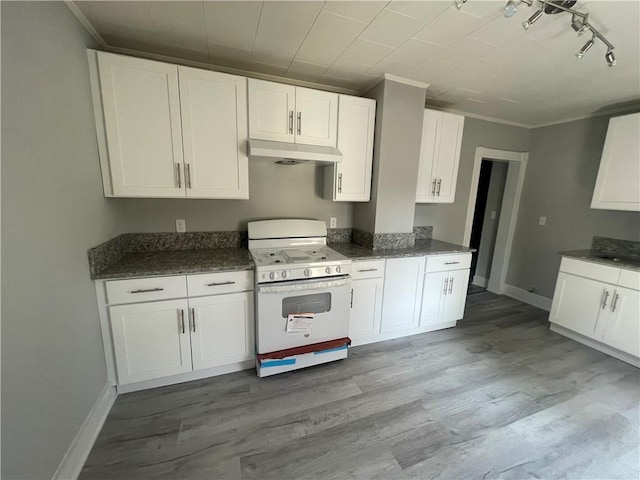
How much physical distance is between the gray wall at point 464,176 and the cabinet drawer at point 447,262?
727mm

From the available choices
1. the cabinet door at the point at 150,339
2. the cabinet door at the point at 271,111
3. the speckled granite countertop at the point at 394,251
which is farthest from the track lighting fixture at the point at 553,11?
the cabinet door at the point at 150,339

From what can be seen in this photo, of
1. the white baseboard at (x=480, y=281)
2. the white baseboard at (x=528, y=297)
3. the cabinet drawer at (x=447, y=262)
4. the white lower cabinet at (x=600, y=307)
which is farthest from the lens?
the white baseboard at (x=480, y=281)

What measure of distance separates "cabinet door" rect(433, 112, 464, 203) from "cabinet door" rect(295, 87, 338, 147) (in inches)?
50.3

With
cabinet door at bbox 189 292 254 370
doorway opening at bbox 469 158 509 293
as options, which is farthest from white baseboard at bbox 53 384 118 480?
doorway opening at bbox 469 158 509 293

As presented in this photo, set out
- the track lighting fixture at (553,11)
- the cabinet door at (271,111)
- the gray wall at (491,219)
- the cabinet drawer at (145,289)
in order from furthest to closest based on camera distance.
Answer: the gray wall at (491,219) < the cabinet door at (271,111) < the cabinet drawer at (145,289) < the track lighting fixture at (553,11)

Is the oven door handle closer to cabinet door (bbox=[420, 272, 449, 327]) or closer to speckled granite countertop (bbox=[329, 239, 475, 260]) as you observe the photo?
speckled granite countertop (bbox=[329, 239, 475, 260])

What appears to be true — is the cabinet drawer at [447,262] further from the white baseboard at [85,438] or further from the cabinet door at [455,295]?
the white baseboard at [85,438]

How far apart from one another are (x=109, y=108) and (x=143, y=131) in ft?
0.76

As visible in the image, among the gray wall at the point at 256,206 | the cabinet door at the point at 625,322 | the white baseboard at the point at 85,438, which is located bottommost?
the white baseboard at the point at 85,438

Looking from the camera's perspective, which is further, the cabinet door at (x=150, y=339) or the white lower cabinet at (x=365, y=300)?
the white lower cabinet at (x=365, y=300)

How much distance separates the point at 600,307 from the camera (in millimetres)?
2576

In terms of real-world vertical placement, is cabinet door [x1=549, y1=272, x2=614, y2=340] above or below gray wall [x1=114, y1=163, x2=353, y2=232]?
below

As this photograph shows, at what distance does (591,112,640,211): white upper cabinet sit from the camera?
2.50m

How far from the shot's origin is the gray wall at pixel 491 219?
4.12m
